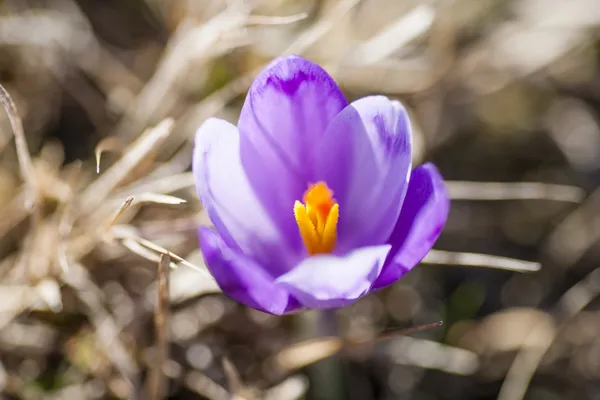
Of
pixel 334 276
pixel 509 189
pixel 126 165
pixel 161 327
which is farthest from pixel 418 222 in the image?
pixel 509 189

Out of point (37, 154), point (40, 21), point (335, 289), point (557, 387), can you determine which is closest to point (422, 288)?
point (557, 387)

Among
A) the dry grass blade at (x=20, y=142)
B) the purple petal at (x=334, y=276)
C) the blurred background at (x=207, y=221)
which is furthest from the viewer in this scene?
the blurred background at (x=207, y=221)

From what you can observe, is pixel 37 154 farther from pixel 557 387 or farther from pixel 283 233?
pixel 557 387

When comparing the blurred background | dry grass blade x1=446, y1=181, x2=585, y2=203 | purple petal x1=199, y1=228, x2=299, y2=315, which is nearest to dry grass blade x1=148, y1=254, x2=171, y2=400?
the blurred background

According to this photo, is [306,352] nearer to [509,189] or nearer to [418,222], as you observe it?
[418,222]

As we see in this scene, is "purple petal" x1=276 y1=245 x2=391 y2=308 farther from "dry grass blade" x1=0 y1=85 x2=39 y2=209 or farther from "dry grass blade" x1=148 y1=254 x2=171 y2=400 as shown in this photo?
"dry grass blade" x1=0 y1=85 x2=39 y2=209

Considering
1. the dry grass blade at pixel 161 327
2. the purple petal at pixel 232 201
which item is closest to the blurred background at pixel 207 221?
the dry grass blade at pixel 161 327

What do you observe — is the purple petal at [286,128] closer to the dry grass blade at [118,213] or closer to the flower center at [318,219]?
the flower center at [318,219]

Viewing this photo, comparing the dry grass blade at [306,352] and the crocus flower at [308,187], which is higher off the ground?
the crocus flower at [308,187]
